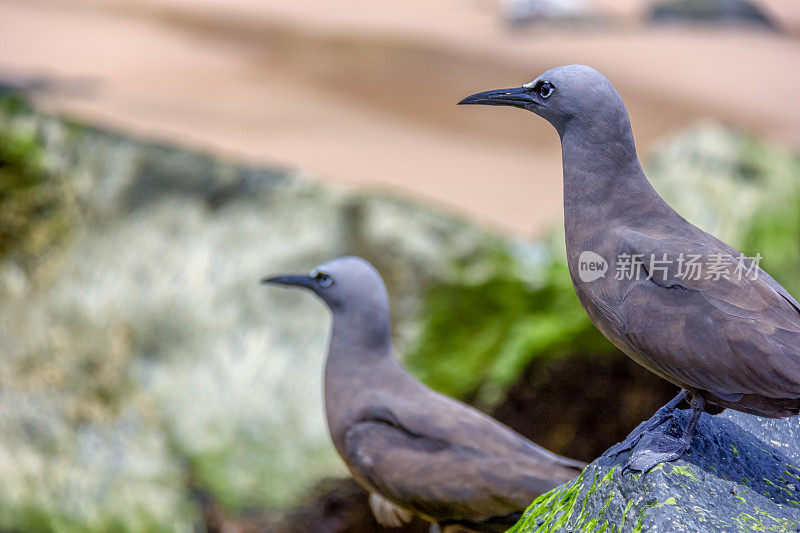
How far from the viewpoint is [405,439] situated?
4.08 metres

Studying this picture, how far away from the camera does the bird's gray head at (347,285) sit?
433 cm

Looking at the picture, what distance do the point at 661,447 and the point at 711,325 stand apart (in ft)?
1.40

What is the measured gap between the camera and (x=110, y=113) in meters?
11.4

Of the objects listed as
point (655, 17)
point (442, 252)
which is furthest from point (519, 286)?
point (655, 17)

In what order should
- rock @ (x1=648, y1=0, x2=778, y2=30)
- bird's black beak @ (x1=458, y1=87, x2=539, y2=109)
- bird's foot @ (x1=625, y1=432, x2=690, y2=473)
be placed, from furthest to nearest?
rock @ (x1=648, y1=0, x2=778, y2=30) < bird's black beak @ (x1=458, y1=87, x2=539, y2=109) < bird's foot @ (x1=625, y1=432, x2=690, y2=473)

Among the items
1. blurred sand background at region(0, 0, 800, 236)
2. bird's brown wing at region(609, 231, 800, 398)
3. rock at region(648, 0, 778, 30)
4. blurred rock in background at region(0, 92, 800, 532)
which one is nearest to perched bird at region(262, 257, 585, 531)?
bird's brown wing at region(609, 231, 800, 398)

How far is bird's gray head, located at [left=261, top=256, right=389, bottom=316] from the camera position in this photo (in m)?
4.33

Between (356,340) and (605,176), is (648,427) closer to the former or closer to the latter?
(605,176)

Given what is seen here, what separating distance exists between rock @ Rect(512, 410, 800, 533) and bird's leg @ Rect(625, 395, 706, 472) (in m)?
0.03

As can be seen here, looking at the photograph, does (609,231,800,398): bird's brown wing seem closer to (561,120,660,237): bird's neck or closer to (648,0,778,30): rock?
(561,120,660,237): bird's neck

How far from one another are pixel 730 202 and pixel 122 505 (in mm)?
5725

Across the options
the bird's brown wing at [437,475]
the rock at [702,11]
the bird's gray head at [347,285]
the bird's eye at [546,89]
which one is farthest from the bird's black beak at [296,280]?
the rock at [702,11]

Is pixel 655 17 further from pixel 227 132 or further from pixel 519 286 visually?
pixel 519 286

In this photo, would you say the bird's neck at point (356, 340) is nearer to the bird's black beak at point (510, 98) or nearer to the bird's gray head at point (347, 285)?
the bird's gray head at point (347, 285)
